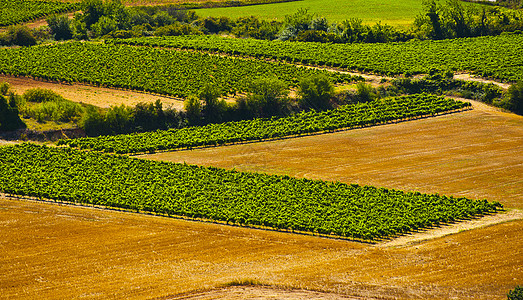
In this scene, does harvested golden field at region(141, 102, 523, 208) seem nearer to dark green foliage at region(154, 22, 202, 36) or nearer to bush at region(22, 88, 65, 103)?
bush at region(22, 88, 65, 103)

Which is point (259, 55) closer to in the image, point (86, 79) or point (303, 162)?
point (86, 79)

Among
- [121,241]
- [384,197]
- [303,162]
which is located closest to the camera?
[121,241]

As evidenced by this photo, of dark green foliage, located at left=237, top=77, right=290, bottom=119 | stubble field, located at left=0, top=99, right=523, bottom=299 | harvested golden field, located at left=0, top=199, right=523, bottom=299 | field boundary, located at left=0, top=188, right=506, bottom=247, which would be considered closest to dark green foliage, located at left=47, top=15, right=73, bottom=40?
dark green foliage, located at left=237, top=77, right=290, bottom=119

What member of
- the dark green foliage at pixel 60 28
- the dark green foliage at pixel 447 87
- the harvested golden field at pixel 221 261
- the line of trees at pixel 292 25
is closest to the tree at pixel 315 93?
the dark green foliage at pixel 447 87

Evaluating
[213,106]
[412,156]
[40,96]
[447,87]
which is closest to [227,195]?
[412,156]

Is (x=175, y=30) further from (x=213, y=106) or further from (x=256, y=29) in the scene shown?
(x=213, y=106)

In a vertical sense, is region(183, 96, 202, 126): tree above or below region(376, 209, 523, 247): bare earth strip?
above

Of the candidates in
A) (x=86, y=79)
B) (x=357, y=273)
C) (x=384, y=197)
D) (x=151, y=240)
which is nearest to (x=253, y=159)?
(x=384, y=197)
